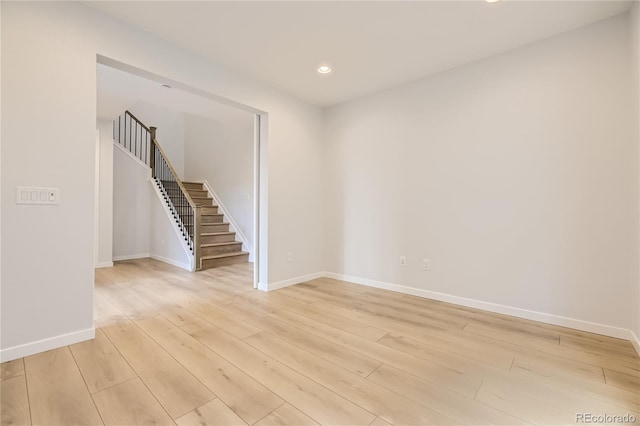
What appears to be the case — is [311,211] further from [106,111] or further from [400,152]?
[106,111]

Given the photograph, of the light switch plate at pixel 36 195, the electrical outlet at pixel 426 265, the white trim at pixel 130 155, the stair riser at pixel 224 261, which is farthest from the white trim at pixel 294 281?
the white trim at pixel 130 155

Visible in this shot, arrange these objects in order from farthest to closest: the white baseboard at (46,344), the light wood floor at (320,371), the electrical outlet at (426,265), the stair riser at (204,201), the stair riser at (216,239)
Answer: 1. the stair riser at (204,201)
2. the stair riser at (216,239)
3. the electrical outlet at (426,265)
4. the white baseboard at (46,344)
5. the light wood floor at (320,371)

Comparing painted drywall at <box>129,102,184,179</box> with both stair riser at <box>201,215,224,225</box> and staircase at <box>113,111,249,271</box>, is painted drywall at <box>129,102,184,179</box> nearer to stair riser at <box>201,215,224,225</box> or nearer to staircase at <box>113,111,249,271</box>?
staircase at <box>113,111,249,271</box>

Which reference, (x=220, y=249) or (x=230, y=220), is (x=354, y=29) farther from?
(x=230, y=220)

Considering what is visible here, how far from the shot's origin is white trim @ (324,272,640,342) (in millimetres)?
2174

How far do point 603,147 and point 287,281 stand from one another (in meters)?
3.27

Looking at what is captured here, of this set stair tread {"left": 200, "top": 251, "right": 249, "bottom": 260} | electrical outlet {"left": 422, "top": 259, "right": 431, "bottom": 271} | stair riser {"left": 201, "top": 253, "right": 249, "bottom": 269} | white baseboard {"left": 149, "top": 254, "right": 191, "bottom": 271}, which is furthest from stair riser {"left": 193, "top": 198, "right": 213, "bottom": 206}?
electrical outlet {"left": 422, "top": 259, "right": 431, "bottom": 271}

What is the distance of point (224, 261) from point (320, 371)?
12.4 feet

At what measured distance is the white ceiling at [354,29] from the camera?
2072 mm

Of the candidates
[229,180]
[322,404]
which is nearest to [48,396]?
[322,404]

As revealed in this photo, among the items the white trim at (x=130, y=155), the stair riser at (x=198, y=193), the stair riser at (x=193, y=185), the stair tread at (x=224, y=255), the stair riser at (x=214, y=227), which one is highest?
the white trim at (x=130, y=155)

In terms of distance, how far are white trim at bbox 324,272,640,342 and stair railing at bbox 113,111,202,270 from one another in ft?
9.37

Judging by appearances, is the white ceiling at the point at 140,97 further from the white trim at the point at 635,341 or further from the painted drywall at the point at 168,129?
the white trim at the point at 635,341

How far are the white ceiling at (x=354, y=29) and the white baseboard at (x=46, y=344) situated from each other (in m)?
2.37
